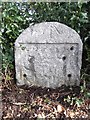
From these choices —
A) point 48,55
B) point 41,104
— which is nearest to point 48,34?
point 48,55

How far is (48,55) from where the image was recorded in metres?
2.18

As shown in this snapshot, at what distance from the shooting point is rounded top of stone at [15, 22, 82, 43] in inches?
83.4

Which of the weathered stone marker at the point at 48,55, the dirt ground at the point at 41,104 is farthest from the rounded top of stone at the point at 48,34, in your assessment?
the dirt ground at the point at 41,104

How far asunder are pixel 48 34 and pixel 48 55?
198 mm

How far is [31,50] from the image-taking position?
2.17m

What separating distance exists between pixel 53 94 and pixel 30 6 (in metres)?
0.90

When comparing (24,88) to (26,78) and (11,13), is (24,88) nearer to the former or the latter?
(26,78)

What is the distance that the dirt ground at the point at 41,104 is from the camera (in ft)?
6.21

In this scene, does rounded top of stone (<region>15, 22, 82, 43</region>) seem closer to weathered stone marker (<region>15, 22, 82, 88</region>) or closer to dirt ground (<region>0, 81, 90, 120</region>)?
weathered stone marker (<region>15, 22, 82, 88</region>)

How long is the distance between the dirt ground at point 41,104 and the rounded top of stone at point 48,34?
460 millimetres

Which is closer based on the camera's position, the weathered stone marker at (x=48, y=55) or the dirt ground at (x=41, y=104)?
the dirt ground at (x=41, y=104)

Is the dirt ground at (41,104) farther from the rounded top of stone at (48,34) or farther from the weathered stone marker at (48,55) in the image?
the rounded top of stone at (48,34)

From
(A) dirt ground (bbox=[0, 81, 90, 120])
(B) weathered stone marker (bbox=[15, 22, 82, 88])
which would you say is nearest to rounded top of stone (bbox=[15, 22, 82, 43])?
(B) weathered stone marker (bbox=[15, 22, 82, 88])

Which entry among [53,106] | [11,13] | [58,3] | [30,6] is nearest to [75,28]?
[58,3]
